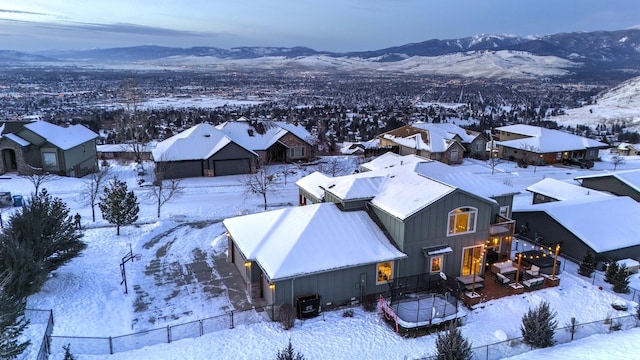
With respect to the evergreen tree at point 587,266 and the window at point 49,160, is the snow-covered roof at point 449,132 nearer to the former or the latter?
the evergreen tree at point 587,266

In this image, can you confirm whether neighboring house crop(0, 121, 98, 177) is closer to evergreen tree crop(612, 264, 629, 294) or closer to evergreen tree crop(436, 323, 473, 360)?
evergreen tree crop(436, 323, 473, 360)

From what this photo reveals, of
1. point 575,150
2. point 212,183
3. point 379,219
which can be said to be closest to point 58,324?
point 379,219

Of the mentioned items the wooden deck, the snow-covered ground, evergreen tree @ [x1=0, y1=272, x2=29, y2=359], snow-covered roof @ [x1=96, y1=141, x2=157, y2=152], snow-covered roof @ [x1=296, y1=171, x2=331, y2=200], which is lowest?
the wooden deck

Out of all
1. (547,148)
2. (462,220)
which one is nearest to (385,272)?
(462,220)

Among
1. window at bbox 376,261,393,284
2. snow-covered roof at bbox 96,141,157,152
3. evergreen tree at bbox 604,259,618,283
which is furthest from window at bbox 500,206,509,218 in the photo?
snow-covered roof at bbox 96,141,157,152

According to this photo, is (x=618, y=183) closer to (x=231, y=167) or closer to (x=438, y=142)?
(x=438, y=142)

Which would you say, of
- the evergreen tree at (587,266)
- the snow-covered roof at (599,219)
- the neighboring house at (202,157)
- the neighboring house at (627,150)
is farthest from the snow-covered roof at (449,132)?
the evergreen tree at (587,266)

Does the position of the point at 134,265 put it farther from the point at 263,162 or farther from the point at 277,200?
the point at 263,162
